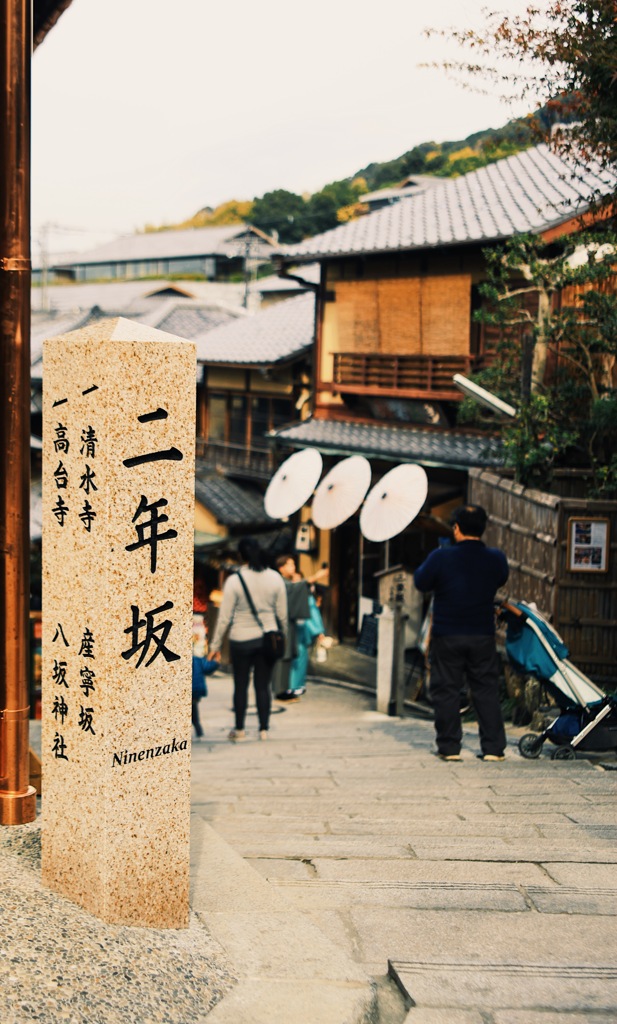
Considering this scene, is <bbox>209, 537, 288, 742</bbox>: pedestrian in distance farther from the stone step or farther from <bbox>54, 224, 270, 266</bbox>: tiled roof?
<bbox>54, 224, 270, 266</bbox>: tiled roof

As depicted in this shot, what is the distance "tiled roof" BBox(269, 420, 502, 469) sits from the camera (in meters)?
16.8

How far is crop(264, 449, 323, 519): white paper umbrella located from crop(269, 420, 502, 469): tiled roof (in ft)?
6.80

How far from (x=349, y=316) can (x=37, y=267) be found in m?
63.3

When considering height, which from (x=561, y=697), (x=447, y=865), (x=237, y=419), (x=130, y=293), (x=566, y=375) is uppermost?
(x=130, y=293)

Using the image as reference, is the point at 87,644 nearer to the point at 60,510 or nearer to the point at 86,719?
the point at 86,719

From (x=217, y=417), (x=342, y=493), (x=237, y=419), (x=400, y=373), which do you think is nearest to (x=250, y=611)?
(x=342, y=493)

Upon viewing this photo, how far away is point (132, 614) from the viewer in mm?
4109

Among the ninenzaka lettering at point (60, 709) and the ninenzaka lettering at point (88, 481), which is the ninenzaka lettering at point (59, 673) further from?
the ninenzaka lettering at point (88, 481)

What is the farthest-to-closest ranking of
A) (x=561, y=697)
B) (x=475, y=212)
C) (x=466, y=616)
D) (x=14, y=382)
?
(x=475, y=212), (x=561, y=697), (x=466, y=616), (x=14, y=382)

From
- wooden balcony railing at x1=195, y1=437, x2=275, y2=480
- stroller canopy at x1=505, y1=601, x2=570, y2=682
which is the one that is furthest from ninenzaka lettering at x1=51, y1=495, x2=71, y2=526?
wooden balcony railing at x1=195, y1=437, x2=275, y2=480

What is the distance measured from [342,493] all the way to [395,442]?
3380 millimetres

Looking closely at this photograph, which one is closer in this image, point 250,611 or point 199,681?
point 250,611

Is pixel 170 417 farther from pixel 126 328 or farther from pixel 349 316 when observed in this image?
pixel 349 316

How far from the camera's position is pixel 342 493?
15.3m
